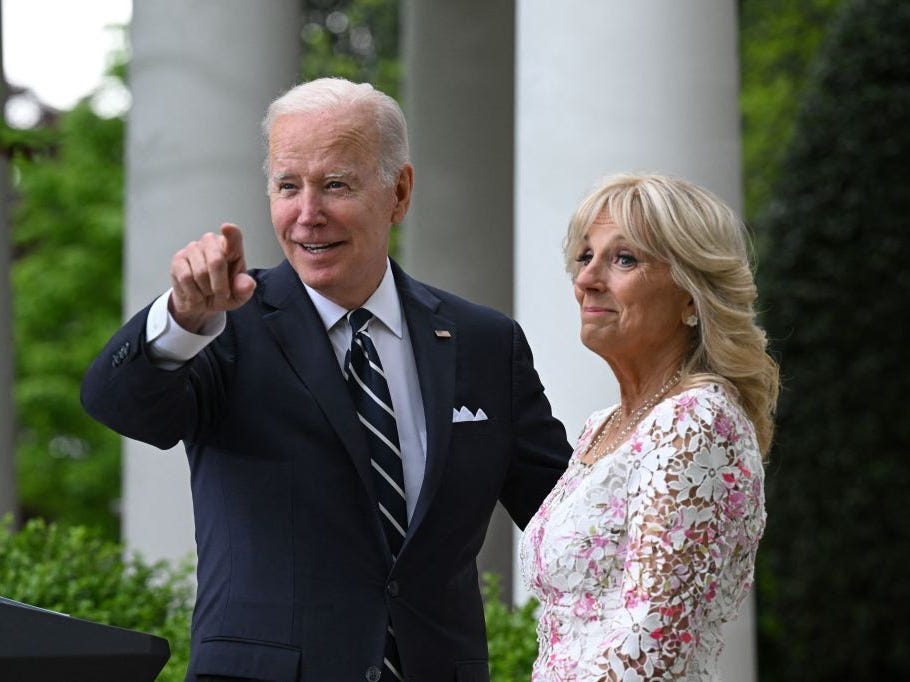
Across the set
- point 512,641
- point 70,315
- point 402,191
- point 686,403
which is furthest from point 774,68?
point 686,403

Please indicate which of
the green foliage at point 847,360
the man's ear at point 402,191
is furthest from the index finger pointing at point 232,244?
the green foliage at point 847,360

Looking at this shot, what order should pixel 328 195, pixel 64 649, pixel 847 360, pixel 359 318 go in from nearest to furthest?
pixel 64 649 < pixel 328 195 < pixel 359 318 < pixel 847 360

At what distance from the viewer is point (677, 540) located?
3.32 meters

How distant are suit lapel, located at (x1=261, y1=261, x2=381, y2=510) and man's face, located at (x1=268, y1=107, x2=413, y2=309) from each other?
89mm

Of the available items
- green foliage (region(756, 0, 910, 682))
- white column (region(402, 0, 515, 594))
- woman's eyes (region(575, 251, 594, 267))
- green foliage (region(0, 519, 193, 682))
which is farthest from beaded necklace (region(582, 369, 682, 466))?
green foliage (region(756, 0, 910, 682))

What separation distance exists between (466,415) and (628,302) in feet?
2.68

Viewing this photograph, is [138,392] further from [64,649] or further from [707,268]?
[707,268]

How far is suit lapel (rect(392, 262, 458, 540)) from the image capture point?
13.7 feet

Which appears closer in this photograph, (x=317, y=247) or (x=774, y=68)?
(x=317, y=247)

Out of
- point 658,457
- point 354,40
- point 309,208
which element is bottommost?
point 658,457

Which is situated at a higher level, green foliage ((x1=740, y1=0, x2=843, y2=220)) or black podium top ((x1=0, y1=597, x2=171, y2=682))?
green foliage ((x1=740, y1=0, x2=843, y2=220))

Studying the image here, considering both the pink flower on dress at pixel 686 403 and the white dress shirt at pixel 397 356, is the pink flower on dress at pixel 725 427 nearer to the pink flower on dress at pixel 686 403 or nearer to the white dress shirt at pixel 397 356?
the pink flower on dress at pixel 686 403

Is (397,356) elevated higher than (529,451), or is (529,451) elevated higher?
(397,356)

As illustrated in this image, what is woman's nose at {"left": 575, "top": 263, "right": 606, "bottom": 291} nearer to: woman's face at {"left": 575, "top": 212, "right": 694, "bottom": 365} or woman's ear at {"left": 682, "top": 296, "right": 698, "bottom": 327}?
woman's face at {"left": 575, "top": 212, "right": 694, "bottom": 365}
